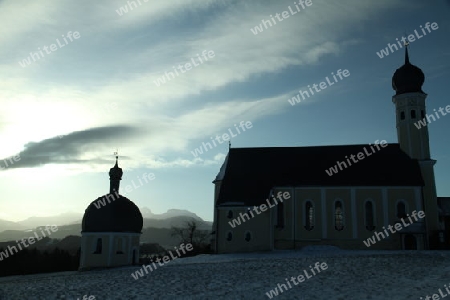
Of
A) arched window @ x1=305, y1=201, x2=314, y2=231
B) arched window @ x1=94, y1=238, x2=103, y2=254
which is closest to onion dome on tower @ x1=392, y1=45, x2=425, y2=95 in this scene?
arched window @ x1=305, y1=201, x2=314, y2=231

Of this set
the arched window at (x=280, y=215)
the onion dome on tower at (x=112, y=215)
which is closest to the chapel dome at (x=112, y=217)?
the onion dome on tower at (x=112, y=215)

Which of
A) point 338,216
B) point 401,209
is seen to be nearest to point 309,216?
point 338,216

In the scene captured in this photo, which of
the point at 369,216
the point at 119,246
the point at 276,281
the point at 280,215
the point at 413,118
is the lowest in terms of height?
the point at 276,281

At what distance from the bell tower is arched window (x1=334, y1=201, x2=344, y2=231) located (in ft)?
25.7

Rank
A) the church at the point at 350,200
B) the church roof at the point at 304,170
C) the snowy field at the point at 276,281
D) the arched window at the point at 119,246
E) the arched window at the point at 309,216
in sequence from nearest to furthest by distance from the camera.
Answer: the snowy field at the point at 276,281 < the church at the point at 350,200 < the arched window at the point at 309,216 < the church roof at the point at 304,170 < the arched window at the point at 119,246

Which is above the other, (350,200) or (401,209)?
(350,200)

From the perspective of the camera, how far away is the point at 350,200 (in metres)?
37.4

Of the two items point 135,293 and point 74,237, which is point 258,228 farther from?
point 74,237

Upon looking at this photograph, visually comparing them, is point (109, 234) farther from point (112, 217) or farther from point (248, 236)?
point (248, 236)

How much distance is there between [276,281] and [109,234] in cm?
2660

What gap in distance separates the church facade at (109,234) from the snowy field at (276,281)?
18.0 m

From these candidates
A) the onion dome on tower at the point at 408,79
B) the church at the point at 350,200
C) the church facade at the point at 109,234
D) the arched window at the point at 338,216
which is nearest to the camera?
the church at the point at 350,200

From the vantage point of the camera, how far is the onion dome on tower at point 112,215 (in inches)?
1689

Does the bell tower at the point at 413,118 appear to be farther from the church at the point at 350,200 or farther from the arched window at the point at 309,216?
the arched window at the point at 309,216
